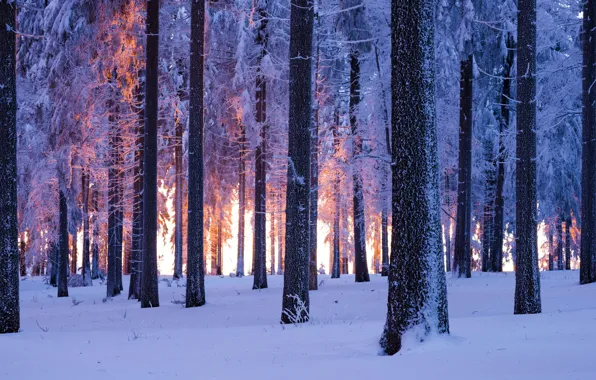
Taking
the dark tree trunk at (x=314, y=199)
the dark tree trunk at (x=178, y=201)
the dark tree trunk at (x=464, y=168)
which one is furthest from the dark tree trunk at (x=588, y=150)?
the dark tree trunk at (x=178, y=201)

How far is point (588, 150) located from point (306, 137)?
29.1ft

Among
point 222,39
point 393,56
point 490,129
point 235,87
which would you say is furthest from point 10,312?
point 490,129

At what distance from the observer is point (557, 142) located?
27328 mm

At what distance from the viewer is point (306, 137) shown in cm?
1093

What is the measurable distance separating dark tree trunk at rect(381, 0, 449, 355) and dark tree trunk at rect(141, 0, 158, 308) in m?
10.0

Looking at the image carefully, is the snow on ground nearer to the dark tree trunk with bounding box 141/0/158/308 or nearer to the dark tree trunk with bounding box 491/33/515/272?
the dark tree trunk with bounding box 141/0/158/308

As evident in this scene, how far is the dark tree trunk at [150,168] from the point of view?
15750mm

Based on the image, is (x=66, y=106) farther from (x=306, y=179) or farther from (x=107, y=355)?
(x=107, y=355)

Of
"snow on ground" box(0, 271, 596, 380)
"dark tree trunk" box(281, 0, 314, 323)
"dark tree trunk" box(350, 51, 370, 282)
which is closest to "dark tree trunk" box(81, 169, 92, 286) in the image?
"dark tree trunk" box(350, 51, 370, 282)

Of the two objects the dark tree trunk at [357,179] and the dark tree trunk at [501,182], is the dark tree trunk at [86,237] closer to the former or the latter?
the dark tree trunk at [357,179]

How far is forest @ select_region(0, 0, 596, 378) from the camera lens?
7129 mm

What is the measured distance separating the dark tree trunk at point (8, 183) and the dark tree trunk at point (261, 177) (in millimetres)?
10740

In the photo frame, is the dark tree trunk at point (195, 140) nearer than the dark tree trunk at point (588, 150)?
Yes

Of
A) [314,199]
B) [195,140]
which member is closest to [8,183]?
[195,140]
